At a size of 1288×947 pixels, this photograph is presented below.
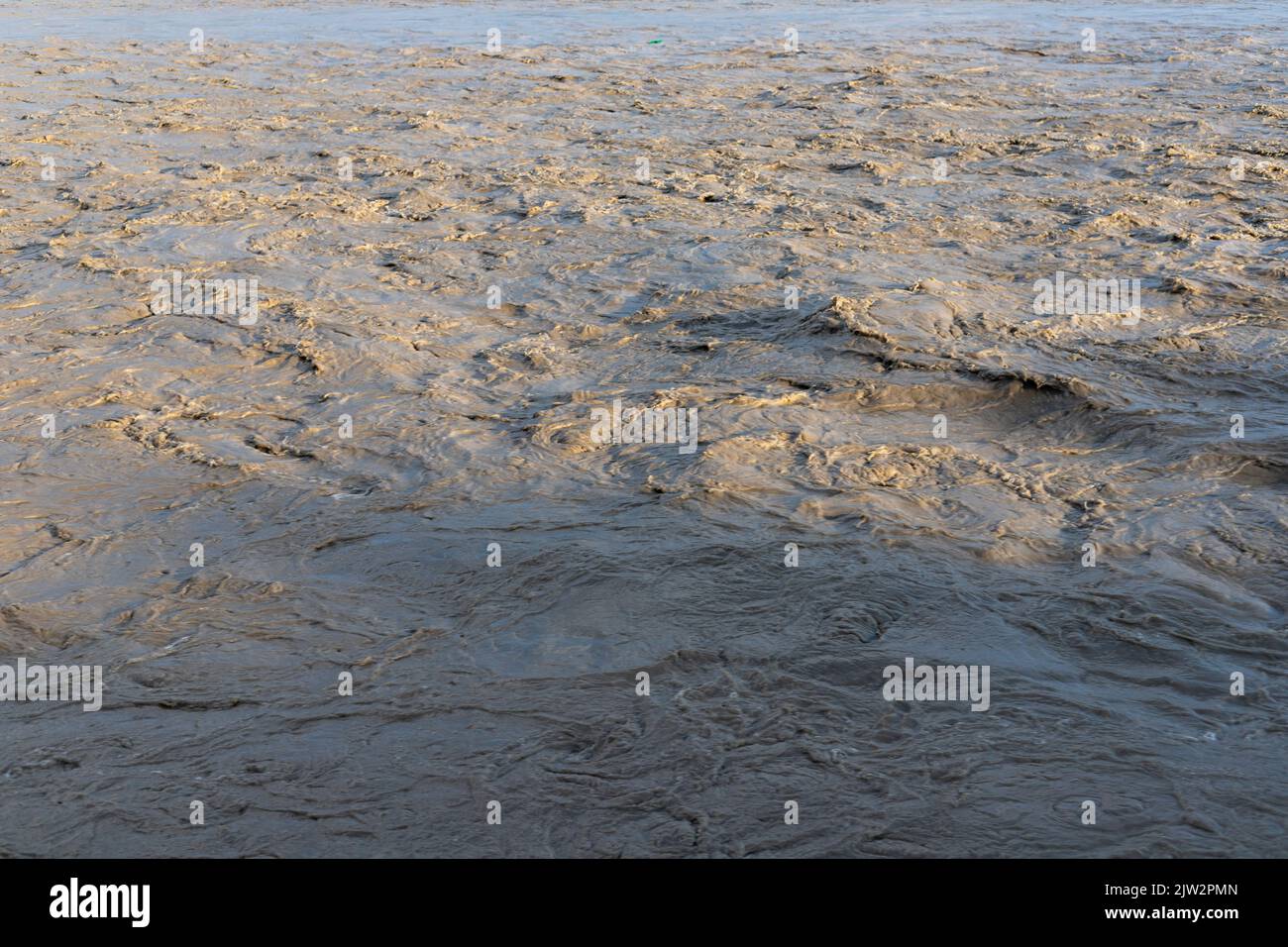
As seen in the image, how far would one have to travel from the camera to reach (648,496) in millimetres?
4953

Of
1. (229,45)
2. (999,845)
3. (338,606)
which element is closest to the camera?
(999,845)

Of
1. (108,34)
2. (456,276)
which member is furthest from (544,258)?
(108,34)

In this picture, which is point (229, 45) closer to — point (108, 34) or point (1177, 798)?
point (108, 34)

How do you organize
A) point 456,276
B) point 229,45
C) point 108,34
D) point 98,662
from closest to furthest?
point 98,662, point 456,276, point 229,45, point 108,34

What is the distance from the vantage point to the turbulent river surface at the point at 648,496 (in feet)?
11.1

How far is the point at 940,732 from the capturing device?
358cm

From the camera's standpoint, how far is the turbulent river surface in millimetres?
3387
